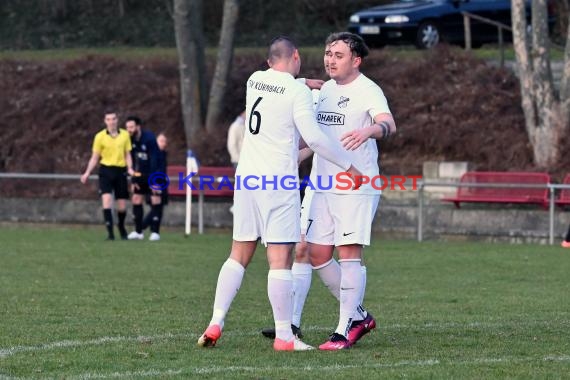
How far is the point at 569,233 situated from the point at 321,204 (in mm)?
12170

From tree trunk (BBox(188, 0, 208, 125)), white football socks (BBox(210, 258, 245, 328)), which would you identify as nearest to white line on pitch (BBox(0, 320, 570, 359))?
white football socks (BBox(210, 258, 245, 328))

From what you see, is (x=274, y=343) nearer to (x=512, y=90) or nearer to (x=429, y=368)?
(x=429, y=368)

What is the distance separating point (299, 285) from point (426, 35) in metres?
23.9

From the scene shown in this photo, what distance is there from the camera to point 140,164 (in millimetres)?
22516

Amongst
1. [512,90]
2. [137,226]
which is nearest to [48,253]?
[137,226]

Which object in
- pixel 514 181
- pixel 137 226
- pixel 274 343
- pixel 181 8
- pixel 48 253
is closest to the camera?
pixel 274 343

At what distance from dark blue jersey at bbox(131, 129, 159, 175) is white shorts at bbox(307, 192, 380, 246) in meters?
13.2

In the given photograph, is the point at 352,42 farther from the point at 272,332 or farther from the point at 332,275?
the point at 272,332

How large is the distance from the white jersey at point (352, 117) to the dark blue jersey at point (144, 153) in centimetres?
1321

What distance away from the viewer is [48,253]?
1898 cm

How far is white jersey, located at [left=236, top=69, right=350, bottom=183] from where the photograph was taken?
9.03 meters

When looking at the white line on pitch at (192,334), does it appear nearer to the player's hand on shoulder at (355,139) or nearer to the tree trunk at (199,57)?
the player's hand on shoulder at (355,139)

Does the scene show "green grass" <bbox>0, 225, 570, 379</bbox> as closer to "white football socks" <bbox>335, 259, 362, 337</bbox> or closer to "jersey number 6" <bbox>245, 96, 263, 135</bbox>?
"white football socks" <bbox>335, 259, 362, 337</bbox>

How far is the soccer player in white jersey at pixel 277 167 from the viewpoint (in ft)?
29.6
